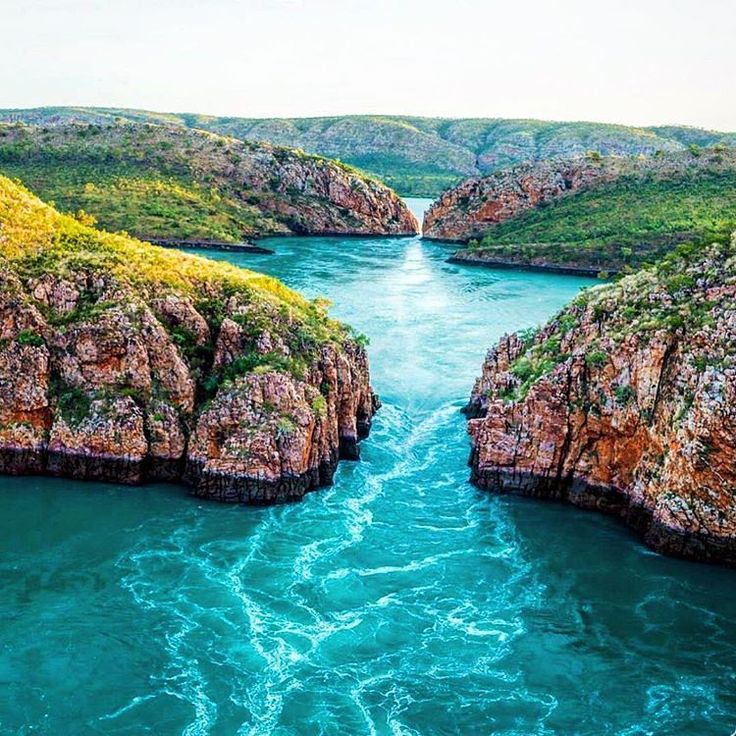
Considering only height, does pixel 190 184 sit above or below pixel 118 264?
above

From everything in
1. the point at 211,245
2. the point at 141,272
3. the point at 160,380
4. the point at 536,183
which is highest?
the point at 536,183

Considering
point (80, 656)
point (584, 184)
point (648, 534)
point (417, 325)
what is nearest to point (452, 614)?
point (648, 534)

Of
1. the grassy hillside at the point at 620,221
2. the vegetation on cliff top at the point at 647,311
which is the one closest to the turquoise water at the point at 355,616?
the vegetation on cliff top at the point at 647,311

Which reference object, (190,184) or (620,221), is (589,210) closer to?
(620,221)

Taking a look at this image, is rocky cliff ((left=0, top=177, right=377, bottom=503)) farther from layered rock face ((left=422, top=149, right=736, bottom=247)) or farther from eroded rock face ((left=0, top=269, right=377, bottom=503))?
layered rock face ((left=422, top=149, right=736, bottom=247))

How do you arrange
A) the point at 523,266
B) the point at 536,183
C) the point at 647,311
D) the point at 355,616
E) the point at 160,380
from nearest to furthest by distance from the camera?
the point at 355,616
the point at 647,311
the point at 160,380
the point at 523,266
the point at 536,183

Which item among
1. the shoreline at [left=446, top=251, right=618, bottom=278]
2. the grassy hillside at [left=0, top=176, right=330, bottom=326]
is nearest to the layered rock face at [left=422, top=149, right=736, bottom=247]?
the shoreline at [left=446, top=251, right=618, bottom=278]

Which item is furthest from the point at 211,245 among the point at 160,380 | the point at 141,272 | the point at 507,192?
the point at 160,380
